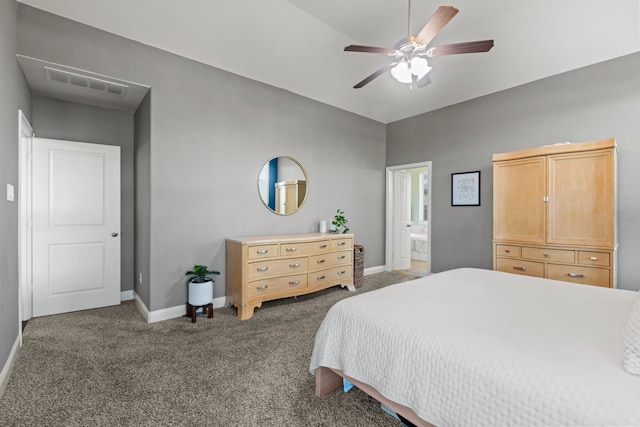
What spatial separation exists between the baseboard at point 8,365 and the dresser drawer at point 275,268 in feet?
5.96

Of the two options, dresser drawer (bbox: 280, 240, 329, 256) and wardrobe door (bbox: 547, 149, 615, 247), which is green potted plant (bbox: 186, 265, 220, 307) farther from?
wardrobe door (bbox: 547, 149, 615, 247)

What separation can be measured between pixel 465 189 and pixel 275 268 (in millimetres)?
3077

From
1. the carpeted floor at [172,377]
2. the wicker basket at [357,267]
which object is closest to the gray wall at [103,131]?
the carpeted floor at [172,377]

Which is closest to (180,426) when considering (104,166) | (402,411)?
(402,411)

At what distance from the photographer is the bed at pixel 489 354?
881mm

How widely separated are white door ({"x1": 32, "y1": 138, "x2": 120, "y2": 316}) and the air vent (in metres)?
0.71

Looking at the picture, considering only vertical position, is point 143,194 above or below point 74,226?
above

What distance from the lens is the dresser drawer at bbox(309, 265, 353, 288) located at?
3.73m

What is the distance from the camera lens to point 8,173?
213cm

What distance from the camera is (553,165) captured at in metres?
3.14

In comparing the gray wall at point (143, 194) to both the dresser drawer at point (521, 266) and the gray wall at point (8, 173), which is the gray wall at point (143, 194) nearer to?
the gray wall at point (8, 173)

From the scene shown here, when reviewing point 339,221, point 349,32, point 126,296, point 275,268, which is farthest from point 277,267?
point 349,32

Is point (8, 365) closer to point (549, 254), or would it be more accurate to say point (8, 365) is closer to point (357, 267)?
point (357, 267)

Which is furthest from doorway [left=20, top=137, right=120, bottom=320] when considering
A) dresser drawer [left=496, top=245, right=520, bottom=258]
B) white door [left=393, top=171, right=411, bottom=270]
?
dresser drawer [left=496, top=245, right=520, bottom=258]
